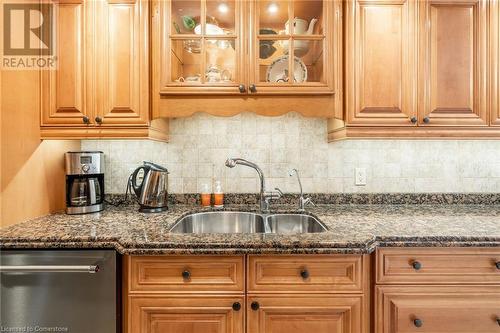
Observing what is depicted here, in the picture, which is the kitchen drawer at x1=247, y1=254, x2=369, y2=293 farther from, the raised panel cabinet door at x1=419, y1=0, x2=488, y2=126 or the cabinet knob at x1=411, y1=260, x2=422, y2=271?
the raised panel cabinet door at x1=419, y1=0, x2=488, y2=126

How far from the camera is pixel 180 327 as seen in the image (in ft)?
3.80

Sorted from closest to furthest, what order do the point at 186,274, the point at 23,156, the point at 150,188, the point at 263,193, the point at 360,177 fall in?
the point at 186,274, the point at 23,156, the point at 150,188, the point at 263,193, the point at 360,177

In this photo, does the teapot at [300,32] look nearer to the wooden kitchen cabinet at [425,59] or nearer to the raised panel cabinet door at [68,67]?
the wooden kitchen cabinet at [425,59]

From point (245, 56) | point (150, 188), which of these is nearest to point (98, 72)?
point (150, 188)

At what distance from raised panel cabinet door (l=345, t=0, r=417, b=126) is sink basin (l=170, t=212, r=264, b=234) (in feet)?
2.71

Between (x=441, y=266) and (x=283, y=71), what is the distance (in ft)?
3.90

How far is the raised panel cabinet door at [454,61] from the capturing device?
4.90ft

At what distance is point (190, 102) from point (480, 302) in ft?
5.30

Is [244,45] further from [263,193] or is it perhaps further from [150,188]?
[150,188]

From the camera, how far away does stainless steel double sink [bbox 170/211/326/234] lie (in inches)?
64.6

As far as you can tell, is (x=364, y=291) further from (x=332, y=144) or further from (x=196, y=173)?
(x=196, y=173)

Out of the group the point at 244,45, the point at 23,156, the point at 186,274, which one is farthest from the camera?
the point at 244,45

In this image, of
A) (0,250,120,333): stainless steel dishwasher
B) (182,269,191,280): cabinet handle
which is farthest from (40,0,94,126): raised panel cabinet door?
(182,269,191,280): cabinet handle

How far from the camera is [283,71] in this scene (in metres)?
1.57
